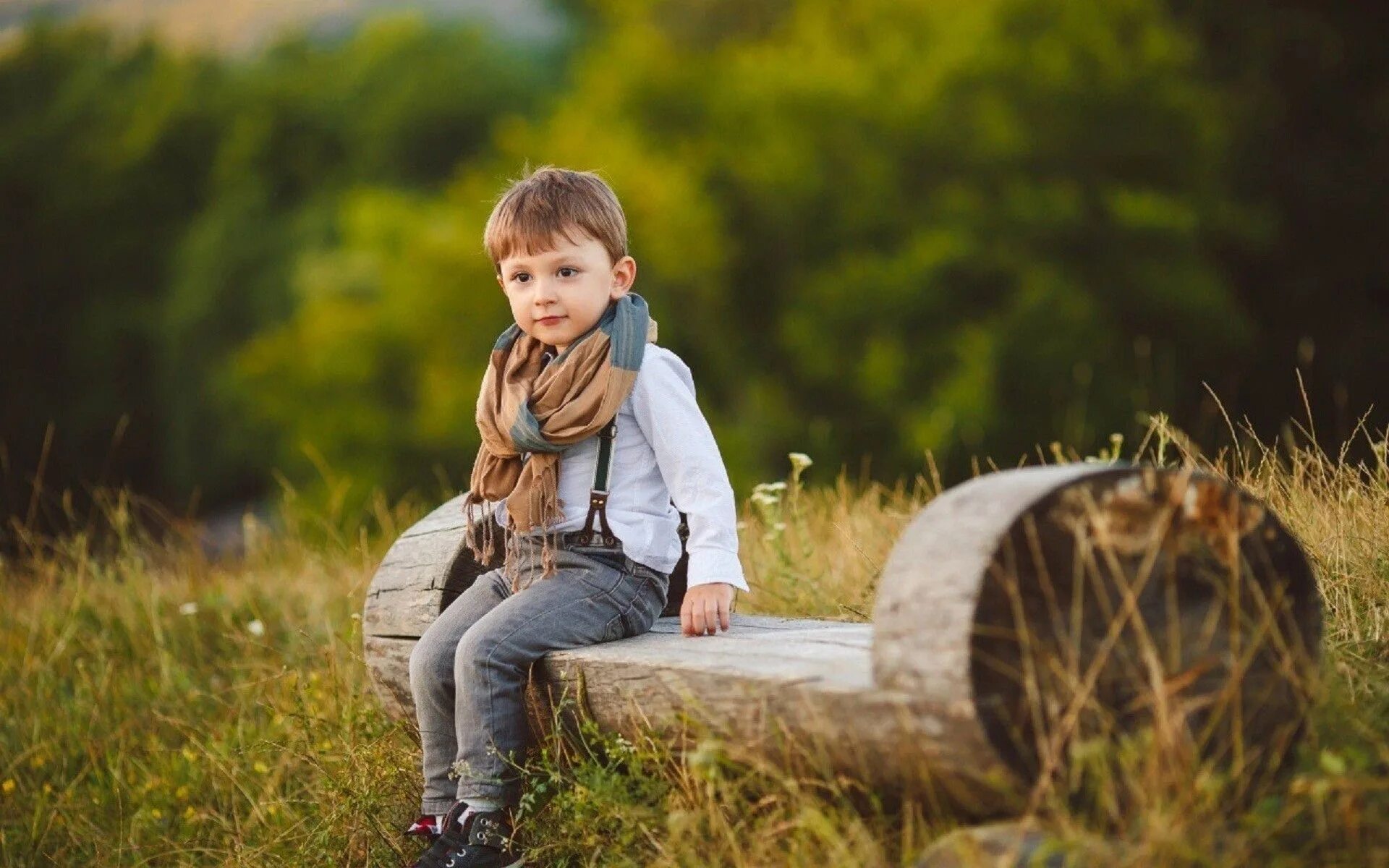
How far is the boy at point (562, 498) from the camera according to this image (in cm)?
334

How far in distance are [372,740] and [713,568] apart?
4.23 feet

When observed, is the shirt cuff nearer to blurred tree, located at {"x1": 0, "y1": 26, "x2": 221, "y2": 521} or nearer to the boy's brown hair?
the boy's brown hair

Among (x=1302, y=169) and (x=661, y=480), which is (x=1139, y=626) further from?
(x=1302, y=169)

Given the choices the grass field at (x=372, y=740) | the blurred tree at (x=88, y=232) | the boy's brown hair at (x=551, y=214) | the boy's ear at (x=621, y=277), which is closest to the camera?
the grass field at (x=372, y=740)

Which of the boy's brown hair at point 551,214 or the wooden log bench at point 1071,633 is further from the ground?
the boy's brown hair at point 551,214

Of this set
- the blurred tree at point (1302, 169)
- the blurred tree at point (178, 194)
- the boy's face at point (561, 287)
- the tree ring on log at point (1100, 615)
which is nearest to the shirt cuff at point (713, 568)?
the boy's face at point (561, 287)

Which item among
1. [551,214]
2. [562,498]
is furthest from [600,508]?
[551,214]

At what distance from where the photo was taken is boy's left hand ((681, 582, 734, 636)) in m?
3.37

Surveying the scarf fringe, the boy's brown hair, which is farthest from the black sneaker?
the boy's brown hair

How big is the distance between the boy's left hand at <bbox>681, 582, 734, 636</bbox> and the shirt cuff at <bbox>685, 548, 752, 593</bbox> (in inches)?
0.5

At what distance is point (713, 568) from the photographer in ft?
11.1

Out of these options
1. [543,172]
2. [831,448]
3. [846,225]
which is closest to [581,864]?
[543,172]

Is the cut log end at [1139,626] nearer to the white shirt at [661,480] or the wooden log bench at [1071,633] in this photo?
the wooden log bench at [1071,633]

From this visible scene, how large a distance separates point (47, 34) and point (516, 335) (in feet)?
128
